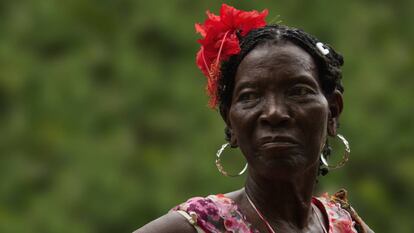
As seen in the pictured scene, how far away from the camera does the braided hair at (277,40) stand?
3.76 m

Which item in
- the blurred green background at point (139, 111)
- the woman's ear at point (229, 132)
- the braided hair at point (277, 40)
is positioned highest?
the braided hair at point (277, 40)

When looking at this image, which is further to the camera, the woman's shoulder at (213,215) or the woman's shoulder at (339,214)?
the woman's shoulder at (339,214)

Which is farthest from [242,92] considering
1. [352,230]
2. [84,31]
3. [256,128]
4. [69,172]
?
[84,31]

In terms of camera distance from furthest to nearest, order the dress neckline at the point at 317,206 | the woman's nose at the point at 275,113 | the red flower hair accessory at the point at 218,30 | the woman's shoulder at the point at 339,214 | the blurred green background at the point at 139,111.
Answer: the blurred green background at the point at 139,111 → the woman's shoulder at the point at 339,214 → the red flower hair accessory at the point at 218,30 → the dress neckline at the point at 317,206 → the woman's nose at the point at 275,113

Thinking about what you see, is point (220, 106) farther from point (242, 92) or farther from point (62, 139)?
point (62, 139)

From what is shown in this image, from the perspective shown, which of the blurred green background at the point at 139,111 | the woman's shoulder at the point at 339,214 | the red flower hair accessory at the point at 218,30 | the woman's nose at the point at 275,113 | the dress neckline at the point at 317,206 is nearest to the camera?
the woman's nose at the point at 275,113

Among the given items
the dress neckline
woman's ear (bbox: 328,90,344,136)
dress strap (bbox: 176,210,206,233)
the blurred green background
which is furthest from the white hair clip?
the blurred green background

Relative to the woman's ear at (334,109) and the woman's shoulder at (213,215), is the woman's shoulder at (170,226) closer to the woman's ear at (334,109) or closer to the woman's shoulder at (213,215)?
the woman's shoulder at (213,215)

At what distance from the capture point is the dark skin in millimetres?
3611

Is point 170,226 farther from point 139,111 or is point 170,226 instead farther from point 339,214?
point 139,111

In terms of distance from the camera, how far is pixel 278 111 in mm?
3596

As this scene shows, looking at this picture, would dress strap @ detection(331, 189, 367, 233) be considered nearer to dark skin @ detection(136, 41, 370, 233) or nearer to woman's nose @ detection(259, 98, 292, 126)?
dark skin @ detection(136, 41, 370, 233)

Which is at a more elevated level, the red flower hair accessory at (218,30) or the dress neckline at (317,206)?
the red flower hair accessory at (218,30)

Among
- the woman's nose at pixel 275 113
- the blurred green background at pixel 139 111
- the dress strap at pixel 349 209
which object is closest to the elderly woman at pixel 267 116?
the woman's nose at pixel 275 113
